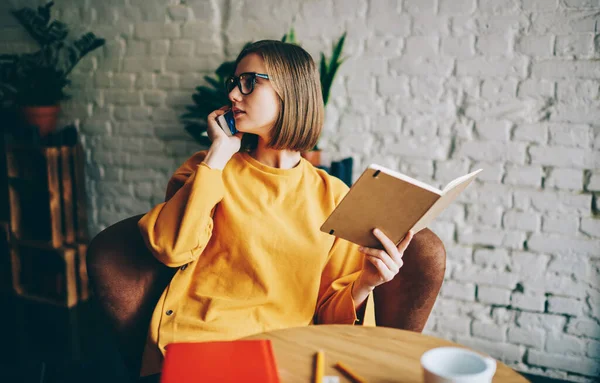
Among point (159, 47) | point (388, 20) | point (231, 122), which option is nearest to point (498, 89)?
point (388, 20)

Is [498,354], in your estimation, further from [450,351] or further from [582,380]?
[450,351]

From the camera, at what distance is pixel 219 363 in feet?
2.50

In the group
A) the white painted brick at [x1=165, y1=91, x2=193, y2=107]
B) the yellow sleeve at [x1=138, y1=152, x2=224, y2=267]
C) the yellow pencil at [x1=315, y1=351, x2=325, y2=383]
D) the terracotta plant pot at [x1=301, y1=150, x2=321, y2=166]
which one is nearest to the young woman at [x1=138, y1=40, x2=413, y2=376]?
A: the yellow sleeve at [x1=138, y1=152, x2=224, y2=267]

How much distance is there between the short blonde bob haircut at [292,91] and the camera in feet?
4.26

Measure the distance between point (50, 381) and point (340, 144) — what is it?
1632 mm

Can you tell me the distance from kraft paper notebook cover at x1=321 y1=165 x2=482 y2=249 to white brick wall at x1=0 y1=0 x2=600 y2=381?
3.58 ft

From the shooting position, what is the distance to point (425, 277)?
1.32 meters

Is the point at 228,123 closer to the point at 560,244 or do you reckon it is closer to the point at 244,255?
the point at 244,255

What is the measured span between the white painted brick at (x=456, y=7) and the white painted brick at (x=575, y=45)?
0.36m

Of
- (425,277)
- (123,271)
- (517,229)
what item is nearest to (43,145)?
(123,271)

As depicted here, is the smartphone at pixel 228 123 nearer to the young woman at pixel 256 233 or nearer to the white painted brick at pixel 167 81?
the young woman at pixel 256 233

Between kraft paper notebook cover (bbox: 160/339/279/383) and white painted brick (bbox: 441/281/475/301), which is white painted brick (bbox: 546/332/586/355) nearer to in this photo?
white painted brick (bbox: 441/281/475/301)

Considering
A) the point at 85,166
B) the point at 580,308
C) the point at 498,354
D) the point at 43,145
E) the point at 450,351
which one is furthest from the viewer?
the point at 85,166

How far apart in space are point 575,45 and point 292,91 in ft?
4.10
